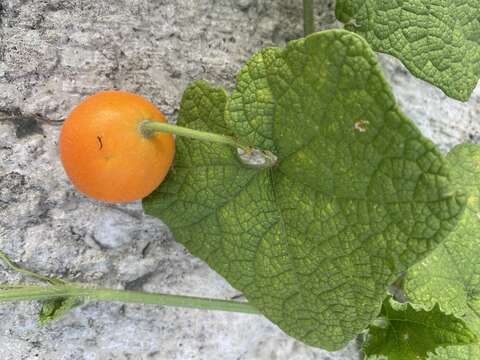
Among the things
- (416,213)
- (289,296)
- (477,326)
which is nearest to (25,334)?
(289,296)

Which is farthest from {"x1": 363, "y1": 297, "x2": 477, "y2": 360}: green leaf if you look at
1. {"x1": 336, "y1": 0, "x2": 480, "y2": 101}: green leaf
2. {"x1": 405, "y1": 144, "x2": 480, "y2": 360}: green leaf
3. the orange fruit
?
the orange fruit

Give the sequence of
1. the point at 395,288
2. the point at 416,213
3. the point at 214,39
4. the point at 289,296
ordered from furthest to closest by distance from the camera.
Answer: the point at 395,288 < the point at 214,39 < the point at 289,296 < the point at 416,213

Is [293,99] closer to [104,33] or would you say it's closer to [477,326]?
[104,33]

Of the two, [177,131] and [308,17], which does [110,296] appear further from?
[308,17]

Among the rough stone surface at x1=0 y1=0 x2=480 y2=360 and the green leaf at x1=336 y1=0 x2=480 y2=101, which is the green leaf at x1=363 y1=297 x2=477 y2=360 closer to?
the rough stone surface at x1=0 y1=0 x2=480 y2=360

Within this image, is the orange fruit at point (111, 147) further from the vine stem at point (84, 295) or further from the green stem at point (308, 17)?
the green stem at point (308, 17)

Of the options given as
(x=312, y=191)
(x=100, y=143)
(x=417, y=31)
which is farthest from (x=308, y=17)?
(x=100, y=143)

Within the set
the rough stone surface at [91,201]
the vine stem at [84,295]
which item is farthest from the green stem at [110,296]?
the rough stone surface at [91,201]
